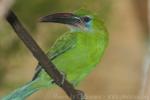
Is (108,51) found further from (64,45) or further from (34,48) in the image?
(34,48)

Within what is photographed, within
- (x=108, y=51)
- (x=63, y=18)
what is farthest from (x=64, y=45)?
(x=108, y=51)

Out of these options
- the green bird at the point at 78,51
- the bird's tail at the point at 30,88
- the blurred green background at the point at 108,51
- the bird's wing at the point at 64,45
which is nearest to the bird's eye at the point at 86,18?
the green bird at the point at 78,51

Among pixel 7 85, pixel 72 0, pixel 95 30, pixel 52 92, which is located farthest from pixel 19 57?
pixel 95 30

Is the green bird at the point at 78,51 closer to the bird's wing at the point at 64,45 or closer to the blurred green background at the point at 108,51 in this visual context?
the bird's wing at the point at 64,45

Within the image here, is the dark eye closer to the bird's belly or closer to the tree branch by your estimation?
the bird's belly

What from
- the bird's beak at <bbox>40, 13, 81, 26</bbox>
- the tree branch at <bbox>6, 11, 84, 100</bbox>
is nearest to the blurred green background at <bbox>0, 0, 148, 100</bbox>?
the bird's beak at <bbox>40, 13, 81, 26</bbox>

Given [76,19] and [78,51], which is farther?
[78,51]
